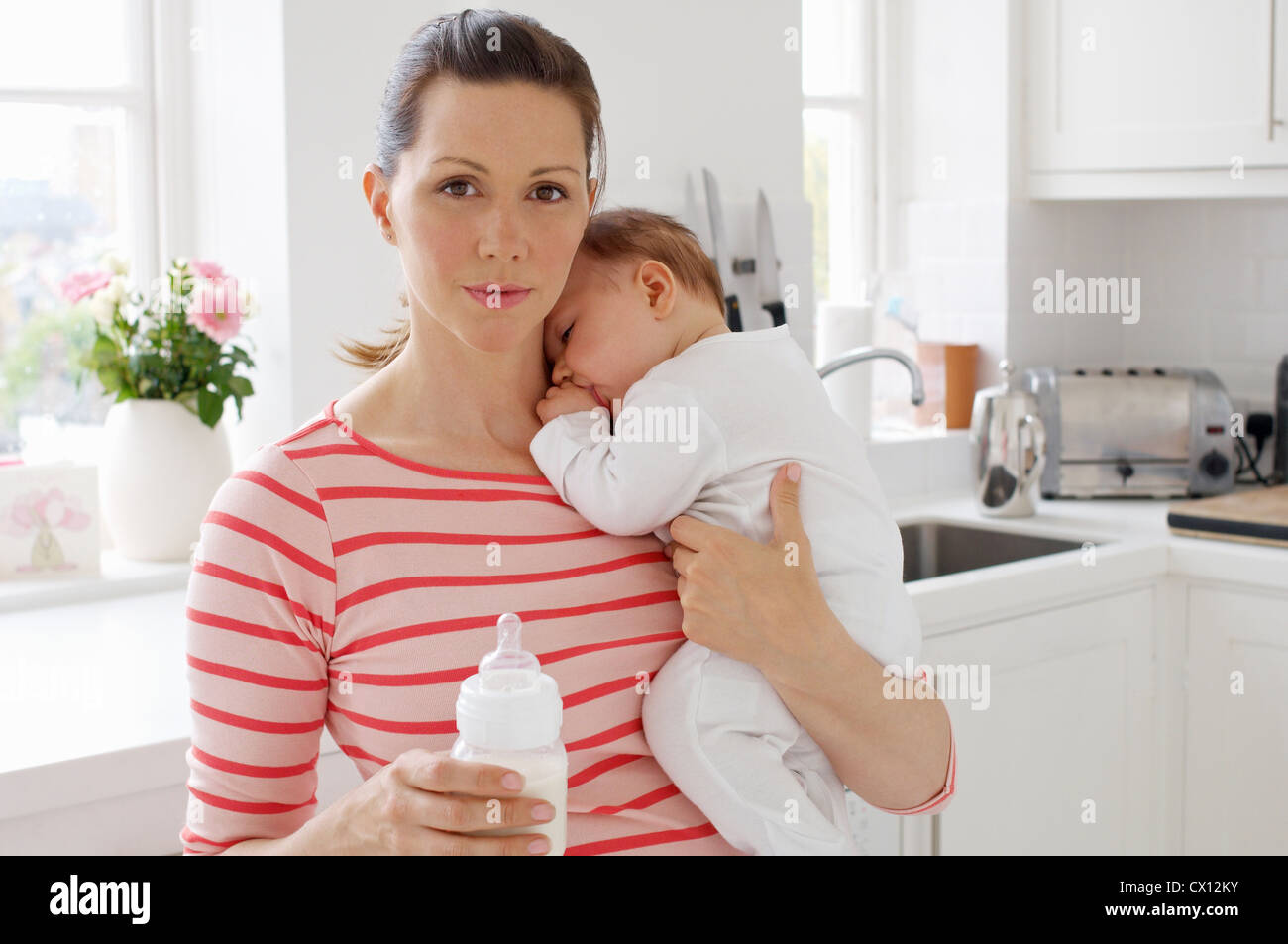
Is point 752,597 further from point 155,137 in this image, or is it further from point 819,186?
point 819,186

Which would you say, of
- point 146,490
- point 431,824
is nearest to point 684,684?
point 431,824

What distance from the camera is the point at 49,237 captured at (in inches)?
81.7

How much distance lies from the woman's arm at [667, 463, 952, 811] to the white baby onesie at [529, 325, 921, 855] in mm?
22

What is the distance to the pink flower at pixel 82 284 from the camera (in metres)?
1.99

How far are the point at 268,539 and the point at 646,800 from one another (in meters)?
0.36

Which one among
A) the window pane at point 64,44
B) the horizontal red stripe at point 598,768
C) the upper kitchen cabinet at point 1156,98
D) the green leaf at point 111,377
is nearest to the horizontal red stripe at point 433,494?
the horizontal red stripe at point 598,768

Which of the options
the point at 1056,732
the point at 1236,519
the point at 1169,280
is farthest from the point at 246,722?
the point at 1169,280

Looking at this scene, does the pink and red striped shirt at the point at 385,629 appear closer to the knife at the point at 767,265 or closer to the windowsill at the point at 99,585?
the windowsill at the point at 99,585

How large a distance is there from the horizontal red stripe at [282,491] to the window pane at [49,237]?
3.80ft

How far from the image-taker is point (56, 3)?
6.77 feet

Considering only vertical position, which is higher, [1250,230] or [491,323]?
[1250,230]

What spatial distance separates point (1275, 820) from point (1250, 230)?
50.9 inches
